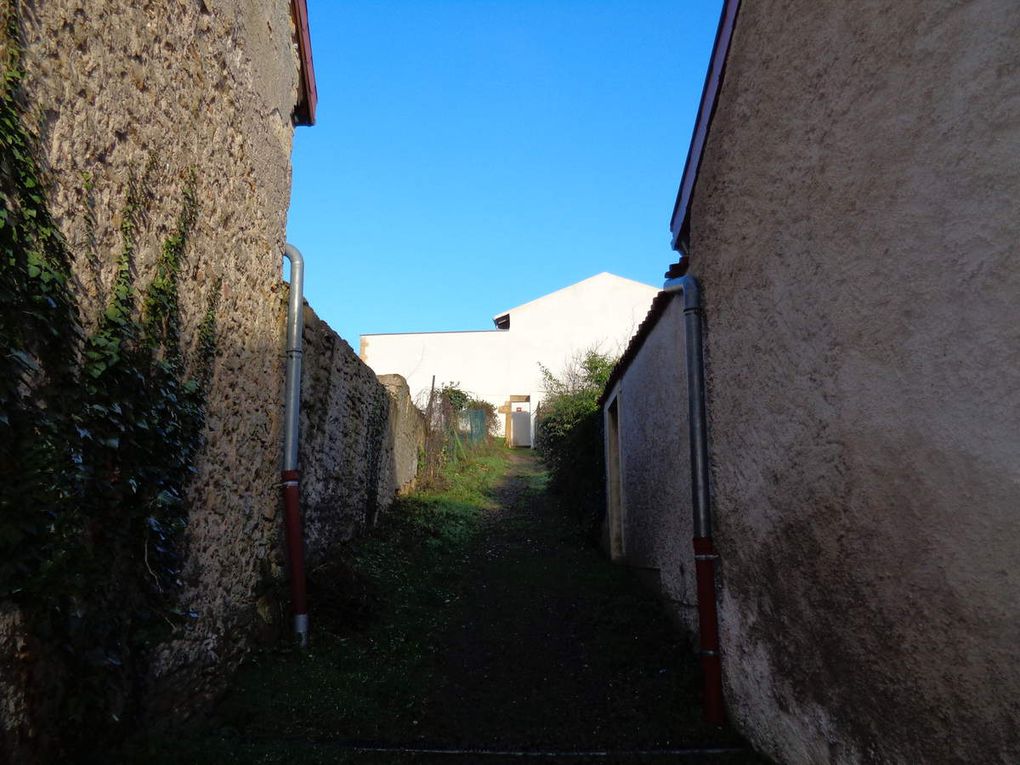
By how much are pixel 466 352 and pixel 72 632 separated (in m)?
27.6

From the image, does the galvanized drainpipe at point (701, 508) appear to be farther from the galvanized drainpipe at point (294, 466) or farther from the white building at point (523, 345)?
the white building at point (523, 345)

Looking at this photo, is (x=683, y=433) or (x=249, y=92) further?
(x=683, y=433)

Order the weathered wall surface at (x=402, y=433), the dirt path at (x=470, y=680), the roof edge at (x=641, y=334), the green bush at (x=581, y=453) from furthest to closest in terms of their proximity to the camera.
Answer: the weathered wall surface at (x=402, y=433) < the green bush at (x=581, y=453) < the roof edge at (x=641, y=334) < the dirt path at (x=470, y=680)

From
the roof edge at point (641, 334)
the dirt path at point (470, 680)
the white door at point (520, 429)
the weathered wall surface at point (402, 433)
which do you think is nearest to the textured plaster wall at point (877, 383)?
the dirt path at point (470, 680)

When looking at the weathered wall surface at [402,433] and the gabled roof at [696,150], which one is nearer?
the gabled roof at [696,150]

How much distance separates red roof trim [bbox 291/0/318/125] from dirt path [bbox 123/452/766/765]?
3.65 m

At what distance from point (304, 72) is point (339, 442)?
328 cm

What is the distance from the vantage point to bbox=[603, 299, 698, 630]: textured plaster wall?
16.0 ft

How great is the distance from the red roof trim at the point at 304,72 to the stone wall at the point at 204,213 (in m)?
0.11

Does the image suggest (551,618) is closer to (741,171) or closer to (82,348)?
(741,171)

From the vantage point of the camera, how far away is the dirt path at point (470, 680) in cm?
342

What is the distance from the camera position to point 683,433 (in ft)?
15.8

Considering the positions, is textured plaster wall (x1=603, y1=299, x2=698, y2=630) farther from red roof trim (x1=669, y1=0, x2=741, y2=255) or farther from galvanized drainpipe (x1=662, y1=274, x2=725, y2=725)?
red roof trim (x1=669, y1=0, x2=741, y2=255)

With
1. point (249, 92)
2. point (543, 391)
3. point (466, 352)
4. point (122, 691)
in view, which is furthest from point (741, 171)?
point (466, 352)
